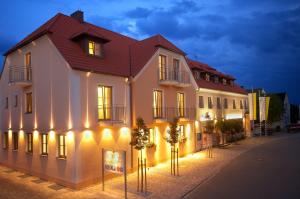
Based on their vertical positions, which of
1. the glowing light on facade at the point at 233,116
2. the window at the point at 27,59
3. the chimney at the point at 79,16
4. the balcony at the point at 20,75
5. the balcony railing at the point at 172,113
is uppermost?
the chimney at the point at 79,16

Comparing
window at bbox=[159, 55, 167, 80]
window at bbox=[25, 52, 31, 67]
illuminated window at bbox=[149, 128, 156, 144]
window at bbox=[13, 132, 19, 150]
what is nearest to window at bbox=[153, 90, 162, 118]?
illuminated window at bbox=[149, 128, 156, 144]

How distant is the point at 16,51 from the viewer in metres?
19.3

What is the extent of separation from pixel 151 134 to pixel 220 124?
1207 centimetres

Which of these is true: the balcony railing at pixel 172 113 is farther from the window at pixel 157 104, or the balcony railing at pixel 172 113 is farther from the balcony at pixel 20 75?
the balcony at pixel 20 75

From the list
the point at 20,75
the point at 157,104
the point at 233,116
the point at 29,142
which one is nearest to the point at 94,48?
the point at 20,75

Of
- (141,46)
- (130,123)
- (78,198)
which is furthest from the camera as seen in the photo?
(141,46)

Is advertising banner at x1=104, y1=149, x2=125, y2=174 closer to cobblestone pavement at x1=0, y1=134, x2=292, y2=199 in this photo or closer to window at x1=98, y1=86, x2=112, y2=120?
cobblestone pavement at x1=0, y1=134, x2=292, y2=199

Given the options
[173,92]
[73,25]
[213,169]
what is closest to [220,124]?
[173,92]

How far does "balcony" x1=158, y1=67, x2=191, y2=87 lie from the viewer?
20722 millimetres

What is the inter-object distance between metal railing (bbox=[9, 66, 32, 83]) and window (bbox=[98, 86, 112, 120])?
5267 mm

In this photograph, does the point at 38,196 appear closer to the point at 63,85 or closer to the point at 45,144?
the point at 45,144

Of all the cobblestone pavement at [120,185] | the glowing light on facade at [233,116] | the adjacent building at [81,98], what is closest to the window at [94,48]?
the adjacent building at [81,98]

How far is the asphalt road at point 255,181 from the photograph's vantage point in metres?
12.6

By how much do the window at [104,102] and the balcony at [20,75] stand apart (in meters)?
5.22
